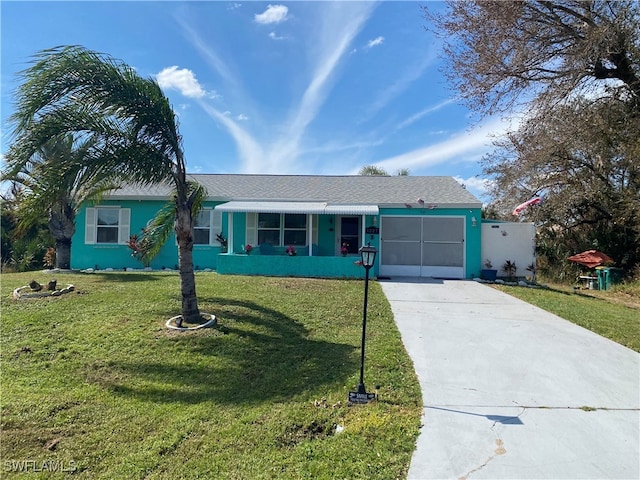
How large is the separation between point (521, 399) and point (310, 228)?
33.5 feet

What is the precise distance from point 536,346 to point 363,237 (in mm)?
8250

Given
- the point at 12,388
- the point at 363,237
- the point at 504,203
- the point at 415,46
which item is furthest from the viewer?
the point at 504,203

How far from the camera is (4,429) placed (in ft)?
11.8

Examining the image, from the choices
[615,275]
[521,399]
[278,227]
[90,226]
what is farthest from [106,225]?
[615,275]

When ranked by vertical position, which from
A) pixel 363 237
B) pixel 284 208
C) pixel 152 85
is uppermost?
pixel 152 85

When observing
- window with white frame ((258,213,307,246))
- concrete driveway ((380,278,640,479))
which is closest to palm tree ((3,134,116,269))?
concrete driveway ((380,278,640,479))

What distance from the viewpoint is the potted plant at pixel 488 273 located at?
13.7m

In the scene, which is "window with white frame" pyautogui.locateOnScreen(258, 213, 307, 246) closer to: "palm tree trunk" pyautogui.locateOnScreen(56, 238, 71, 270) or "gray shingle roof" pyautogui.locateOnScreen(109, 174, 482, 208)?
"gray shingle roof" pyautogui.locateOnScreen(109, 174, 482, 208)

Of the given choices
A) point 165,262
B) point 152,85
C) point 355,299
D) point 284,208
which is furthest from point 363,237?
point 152,85

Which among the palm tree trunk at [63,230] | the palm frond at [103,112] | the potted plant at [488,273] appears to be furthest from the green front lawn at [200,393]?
the potted plant at [488,273]

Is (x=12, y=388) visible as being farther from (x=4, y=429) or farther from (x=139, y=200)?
(x=139, y=200)

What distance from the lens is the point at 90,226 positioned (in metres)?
15.7

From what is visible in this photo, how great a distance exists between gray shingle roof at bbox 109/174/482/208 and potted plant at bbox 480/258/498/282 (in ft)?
7.45

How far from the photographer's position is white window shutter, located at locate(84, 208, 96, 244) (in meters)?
15.7
